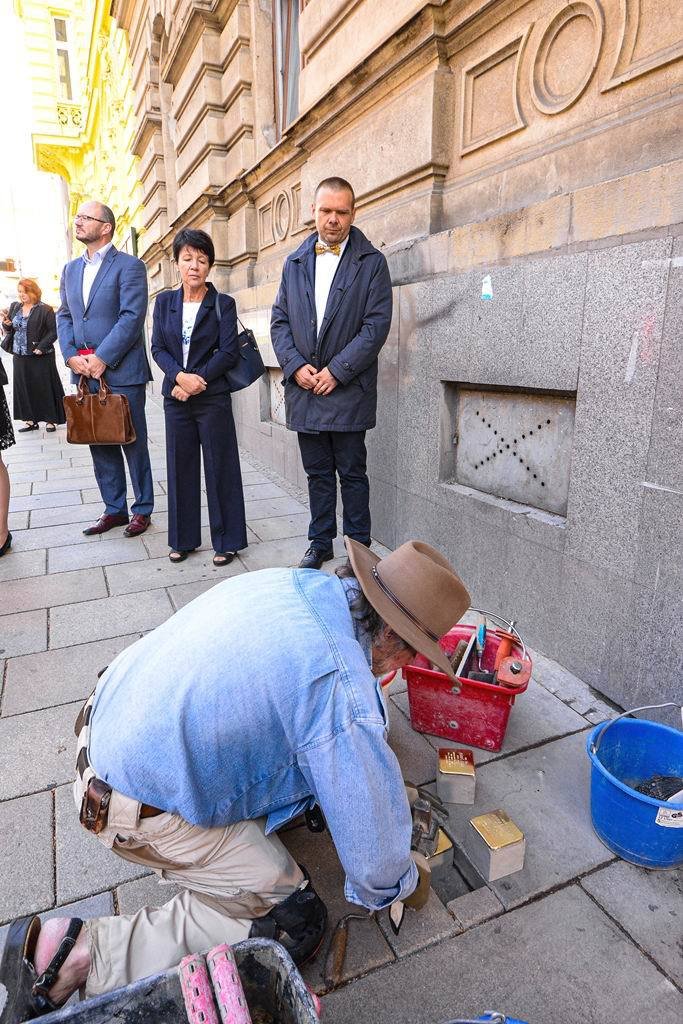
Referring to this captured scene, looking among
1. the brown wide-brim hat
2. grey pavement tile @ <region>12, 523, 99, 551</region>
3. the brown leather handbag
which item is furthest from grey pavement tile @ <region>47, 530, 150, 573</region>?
the brown wide-brim hat

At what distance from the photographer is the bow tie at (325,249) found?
3.82m

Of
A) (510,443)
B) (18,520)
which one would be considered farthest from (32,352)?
(510,443)

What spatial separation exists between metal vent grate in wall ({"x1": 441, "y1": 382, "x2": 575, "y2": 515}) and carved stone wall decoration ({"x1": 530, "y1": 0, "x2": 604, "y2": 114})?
4.52ft

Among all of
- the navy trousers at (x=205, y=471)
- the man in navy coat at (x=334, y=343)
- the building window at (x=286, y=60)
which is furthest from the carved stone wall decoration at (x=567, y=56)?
the building window at (x=286, y=60)

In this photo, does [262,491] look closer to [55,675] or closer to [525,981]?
[55,675]

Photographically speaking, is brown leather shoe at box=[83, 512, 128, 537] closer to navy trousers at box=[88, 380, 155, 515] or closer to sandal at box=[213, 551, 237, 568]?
navy trousers at box=[88, 380, 155, 515]

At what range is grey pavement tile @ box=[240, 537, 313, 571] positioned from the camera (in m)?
4.37

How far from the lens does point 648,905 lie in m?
1.81

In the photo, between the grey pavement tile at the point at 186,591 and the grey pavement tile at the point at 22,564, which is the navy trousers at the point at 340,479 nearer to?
the grey pavement tile at the point at 186,591

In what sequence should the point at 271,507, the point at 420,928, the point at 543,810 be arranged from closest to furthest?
1. the point at 420,928
2. the point at 543,810
3. the point at 271,507

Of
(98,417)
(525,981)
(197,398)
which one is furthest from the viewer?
(98,417)

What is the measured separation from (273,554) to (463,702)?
2394 millimetres

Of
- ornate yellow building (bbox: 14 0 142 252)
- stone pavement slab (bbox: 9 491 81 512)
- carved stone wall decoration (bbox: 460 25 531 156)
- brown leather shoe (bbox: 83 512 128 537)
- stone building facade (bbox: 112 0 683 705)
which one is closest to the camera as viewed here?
stone building facade (bbox: 112 0 683 705)

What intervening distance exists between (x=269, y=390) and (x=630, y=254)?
17.0 feet
